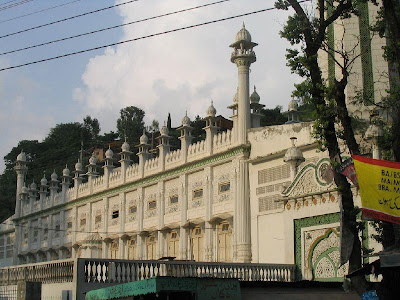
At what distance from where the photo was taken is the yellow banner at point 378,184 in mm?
9297

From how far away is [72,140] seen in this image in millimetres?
66875

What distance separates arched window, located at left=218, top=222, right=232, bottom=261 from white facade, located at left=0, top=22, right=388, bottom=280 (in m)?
0.04

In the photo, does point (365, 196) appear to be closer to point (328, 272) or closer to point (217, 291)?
point (217, 291)

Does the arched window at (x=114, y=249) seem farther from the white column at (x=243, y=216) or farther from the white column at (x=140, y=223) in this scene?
the white column at (x=243, y=216)

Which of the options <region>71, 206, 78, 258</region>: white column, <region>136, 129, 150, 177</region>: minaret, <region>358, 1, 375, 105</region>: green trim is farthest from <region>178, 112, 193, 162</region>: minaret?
<region>71, 206, 78, 258</region>: white column

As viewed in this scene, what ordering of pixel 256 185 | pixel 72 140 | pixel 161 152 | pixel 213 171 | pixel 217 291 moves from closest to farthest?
1. pixel 217 291
2. pixel 256 185
3. pixel 213 171
4. pixel 161 152
5. pixel 72 140

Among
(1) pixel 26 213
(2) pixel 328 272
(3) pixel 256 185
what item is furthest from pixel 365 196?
(1) pixel 26 213

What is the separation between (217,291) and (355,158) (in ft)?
9.59

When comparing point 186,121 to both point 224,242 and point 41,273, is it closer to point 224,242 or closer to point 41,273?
point 224,242

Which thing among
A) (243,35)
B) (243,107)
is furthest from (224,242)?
(243,35)

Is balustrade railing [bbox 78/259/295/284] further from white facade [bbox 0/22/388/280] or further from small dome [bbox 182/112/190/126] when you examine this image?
small dome [bbox 182/112/190/126]

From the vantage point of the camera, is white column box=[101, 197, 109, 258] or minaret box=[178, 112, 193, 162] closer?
minaret box=[178, 112, 193, 162]

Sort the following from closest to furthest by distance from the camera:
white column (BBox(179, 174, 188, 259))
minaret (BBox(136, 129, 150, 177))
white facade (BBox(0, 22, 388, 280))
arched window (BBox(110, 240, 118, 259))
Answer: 1. white facade (BBox(0, 22, 388, 280))
2. white column (BBox(179, 174, 188, 259))
3. minaret (BBox(136, 129, 150, 177))
4. arched window (BBox(110, 240, 118, 259))

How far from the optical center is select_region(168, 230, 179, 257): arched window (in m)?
28.6
